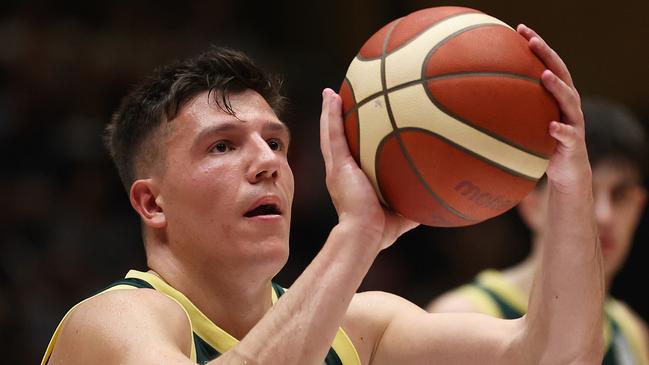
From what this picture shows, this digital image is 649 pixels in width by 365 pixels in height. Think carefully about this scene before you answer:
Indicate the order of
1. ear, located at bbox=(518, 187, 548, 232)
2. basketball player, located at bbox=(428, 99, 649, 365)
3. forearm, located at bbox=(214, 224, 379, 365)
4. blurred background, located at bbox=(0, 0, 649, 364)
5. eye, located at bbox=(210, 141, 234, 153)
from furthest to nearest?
blurred background, located at bbox=(0, 0, 649, 364) < ear, located at bbox=(518, 187, 548, 232) < basketball player, located at bbox=(428, 99, 649, 365) < eye, located at bbox=(210, 141, 234, 153) < forearm, located at bbox=(214, 224, 379, 365)

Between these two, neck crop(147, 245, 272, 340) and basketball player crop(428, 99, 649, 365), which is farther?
basketball player crop(428, 99, 649, 365)

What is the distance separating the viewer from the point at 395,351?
433cm

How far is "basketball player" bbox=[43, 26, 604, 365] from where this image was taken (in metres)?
3.47

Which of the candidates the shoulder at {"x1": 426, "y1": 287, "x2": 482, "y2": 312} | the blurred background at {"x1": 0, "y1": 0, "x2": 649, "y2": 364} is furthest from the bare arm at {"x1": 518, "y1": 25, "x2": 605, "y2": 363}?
the blurred background at {"x1": 0, "y1": 0, "x2": 649, "y2": 364}

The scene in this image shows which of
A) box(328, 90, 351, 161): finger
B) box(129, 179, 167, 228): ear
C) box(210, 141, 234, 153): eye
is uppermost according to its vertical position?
box(328, 90, 351, 161): finger

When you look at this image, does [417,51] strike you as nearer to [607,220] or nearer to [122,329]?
[122,329]

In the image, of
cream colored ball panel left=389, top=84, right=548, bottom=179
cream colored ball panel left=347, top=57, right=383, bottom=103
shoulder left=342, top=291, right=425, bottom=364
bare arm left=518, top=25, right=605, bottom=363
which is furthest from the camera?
shoulder left=342, top=291, right=425, bottom=364

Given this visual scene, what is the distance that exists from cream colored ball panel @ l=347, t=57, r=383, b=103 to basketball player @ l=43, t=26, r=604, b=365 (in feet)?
0.30

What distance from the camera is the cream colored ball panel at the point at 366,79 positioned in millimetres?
3582

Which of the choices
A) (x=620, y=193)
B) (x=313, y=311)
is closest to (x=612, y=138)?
(x=620, y=193)

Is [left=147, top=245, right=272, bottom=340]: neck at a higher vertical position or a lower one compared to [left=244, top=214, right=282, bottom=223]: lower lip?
lower

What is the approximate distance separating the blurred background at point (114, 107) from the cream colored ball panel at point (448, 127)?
18.9 ft

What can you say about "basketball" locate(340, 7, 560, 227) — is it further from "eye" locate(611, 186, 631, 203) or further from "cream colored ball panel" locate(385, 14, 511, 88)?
"eye" locate(611, 186, 631, 203)

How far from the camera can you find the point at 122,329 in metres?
3.56
